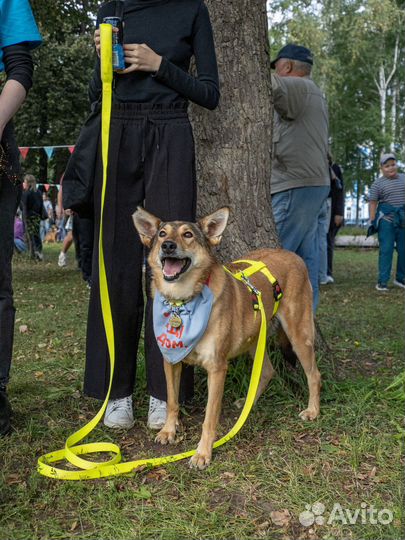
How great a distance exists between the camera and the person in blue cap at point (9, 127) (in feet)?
10.7

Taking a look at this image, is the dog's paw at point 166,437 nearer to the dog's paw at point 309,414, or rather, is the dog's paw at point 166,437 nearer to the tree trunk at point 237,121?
the dog's paw at point 309,414

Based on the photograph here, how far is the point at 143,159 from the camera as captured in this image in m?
3.63

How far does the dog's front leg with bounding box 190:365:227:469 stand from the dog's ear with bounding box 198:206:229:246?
2.50 feet

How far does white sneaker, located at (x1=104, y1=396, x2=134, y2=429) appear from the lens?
3.72 m

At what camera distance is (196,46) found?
11.6 feet

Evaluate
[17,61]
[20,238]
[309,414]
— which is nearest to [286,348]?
[309,414]

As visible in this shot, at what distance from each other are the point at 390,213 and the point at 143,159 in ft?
27.6

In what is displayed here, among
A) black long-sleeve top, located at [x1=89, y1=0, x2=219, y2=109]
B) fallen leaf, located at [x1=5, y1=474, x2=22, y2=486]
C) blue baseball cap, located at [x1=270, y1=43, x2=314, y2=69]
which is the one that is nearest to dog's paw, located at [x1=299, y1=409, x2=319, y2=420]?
fallen leaf, located at [x1=5, y1=474, x2=22, y2=486]

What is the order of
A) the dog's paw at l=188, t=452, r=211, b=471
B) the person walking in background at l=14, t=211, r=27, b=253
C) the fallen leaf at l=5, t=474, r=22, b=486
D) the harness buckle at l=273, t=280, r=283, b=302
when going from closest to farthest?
the fallen leaf at l=5, t=474, r=22, b=486
the dog's paw at l=188, t=452, r=211, b=471
the harness buckle at l=273, t=280, r=283, b=302
the person walking in background at l=14, t=211, r=27, b=253

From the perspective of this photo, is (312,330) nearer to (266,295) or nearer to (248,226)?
(266,295)

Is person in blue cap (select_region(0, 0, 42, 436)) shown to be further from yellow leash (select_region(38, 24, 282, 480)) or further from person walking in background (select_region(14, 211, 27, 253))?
person walking in background (select_region(14, 211, 27, 253))

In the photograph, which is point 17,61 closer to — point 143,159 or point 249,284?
point 143,159

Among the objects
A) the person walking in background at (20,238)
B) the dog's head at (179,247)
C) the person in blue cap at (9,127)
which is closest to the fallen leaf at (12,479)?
the person in blue cap at (9,127)

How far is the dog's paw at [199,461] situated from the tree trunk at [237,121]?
1.96 meters
